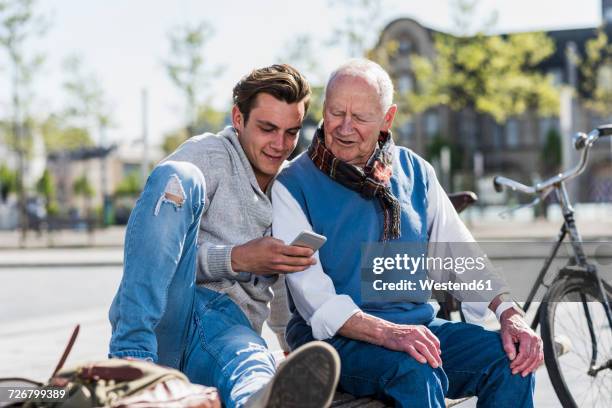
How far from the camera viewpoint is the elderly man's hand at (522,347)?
2.77m

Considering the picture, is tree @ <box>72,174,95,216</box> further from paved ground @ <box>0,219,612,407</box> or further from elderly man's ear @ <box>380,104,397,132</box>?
elderly man's ear @ <box>380,104,397,132</box>

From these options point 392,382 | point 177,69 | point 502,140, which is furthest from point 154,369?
point 502,140

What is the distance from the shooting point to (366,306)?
294 centimetres

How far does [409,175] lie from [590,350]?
1538 millimetres

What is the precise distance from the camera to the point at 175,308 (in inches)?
107

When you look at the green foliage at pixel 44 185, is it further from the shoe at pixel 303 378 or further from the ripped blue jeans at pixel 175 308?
the shoe at pixel 303 378

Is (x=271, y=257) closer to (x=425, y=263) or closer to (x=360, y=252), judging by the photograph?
(x=360, y=252)

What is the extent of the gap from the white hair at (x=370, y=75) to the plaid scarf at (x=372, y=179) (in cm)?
21

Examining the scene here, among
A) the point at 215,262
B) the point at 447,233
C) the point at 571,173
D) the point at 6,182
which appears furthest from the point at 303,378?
the point at 6,182

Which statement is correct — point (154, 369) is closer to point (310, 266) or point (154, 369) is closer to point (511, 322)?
point (310, 266)

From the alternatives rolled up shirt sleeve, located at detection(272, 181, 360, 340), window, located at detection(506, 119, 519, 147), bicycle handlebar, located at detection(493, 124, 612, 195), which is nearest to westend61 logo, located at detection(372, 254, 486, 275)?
rolled up shirt sleeve, located at detection(272, 181, 360, 340)

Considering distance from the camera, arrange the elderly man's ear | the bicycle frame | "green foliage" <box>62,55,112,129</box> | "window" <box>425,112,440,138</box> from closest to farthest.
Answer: the elderly man's ear, the bicycle frame, "green foliage" <box>62,55,112,129</box>, "window" <box>425,112,440,138</box>

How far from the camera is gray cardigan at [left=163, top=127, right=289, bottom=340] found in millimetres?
3004

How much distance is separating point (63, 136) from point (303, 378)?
35.4 metres
